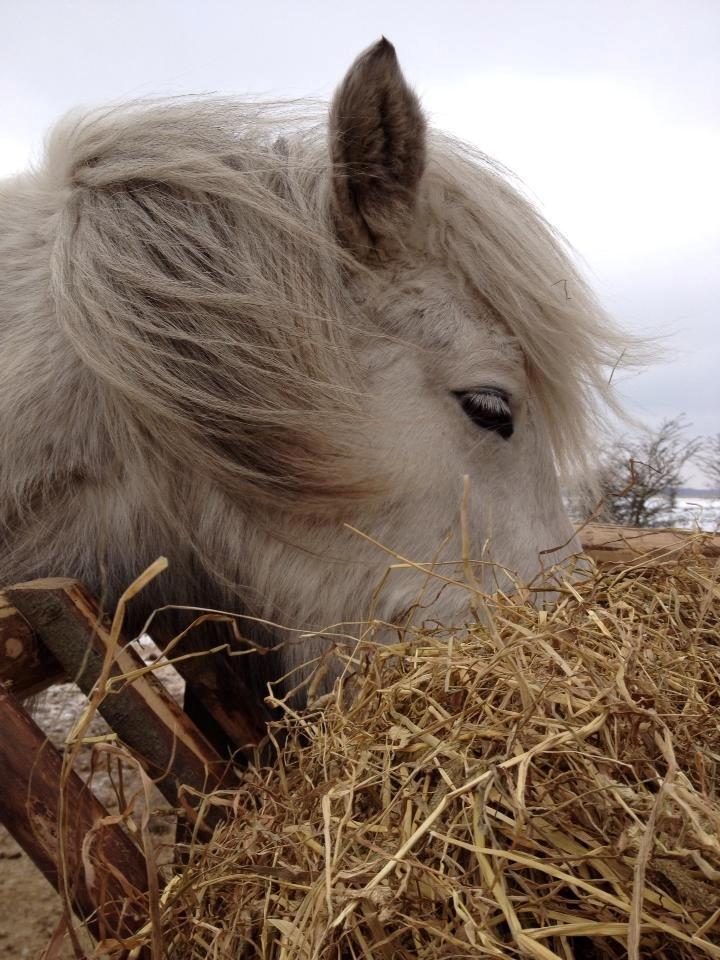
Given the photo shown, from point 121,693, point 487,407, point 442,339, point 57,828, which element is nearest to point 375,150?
point 442,339

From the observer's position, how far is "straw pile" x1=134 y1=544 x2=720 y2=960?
0.52m

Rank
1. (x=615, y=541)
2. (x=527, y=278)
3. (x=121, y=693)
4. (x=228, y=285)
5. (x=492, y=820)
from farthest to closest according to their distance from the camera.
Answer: (x=615, y=541)
(x=527, y=278)
(x=228, y=285)
(x=121, y=693)
(x=492, y=820)

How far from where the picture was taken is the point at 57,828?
0.74 meters

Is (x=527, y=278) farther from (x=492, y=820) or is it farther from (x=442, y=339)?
(x=492, y=820)

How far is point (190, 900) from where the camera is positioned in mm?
682

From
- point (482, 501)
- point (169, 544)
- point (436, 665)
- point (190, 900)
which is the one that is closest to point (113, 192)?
point (169, 544)

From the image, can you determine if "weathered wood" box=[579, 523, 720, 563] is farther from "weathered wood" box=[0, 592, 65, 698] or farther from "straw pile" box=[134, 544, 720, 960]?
"weathered wood" box=[0, 592, 65, 698]

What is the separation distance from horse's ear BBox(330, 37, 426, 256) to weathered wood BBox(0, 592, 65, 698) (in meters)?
0.68

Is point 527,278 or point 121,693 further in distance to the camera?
point 527,278

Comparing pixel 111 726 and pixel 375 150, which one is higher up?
pixel 375 150

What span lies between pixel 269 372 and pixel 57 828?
0.58 m

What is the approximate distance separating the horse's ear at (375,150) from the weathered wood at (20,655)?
68 cm

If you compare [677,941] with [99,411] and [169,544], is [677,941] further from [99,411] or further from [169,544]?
[99,411]

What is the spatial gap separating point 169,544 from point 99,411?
8.3 inches
